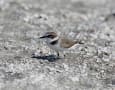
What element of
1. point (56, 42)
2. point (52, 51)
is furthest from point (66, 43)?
point (52, 51)

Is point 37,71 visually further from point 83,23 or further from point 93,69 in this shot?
point 83,23

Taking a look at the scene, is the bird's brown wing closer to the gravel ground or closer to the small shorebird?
the small shorebird

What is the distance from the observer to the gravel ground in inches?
456

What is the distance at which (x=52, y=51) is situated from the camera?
13844 millimetres

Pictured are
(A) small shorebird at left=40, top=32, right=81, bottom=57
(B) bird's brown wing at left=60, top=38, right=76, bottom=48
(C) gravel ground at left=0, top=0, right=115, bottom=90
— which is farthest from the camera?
(B) bird's brown wing at left=60, top=38, right=76, bottom=48

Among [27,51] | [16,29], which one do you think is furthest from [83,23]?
[27,51]

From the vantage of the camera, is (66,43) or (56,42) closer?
(56,42)

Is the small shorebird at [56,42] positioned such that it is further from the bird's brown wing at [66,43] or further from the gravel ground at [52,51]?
the gravel ground at [52,51]

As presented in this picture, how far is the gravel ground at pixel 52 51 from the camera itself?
38.0 ft

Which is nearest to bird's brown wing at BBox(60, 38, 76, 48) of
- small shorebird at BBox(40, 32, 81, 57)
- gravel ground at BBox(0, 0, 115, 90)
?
small shorebird at BBox(40, 32, 81, 57)

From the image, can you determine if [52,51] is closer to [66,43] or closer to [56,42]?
[66,43]

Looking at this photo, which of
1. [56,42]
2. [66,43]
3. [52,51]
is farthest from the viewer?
[52,51]

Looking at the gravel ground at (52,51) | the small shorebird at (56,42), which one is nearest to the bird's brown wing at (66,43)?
the small shorebird at (56,42)

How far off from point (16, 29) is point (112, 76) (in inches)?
191
